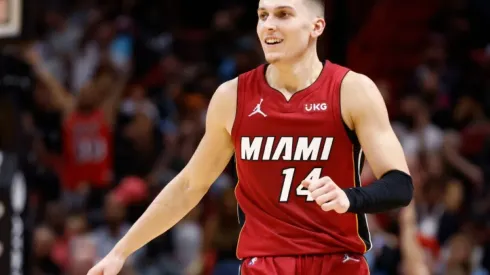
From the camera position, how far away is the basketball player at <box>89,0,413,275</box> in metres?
5.02

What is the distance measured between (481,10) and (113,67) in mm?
4627

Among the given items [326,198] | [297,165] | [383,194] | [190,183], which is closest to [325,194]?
[326,198]

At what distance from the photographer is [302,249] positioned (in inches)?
198

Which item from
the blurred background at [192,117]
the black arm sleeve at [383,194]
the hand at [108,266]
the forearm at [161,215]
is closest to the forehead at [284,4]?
the black arm sleeve at [383,194]

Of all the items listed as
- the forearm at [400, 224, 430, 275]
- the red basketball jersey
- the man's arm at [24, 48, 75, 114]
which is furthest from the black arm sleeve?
the man's arm at [24, 48, 75, 114]

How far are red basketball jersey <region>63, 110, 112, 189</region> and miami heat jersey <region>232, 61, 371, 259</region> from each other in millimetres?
7070

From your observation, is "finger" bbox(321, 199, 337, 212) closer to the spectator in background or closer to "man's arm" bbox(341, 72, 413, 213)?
"man's arm" bbox(341, 72, 413, 213)

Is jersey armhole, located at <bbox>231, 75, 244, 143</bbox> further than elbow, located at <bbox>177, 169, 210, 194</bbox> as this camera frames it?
No

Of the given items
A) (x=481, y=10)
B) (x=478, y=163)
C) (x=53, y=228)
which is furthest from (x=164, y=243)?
(x=481, y=10)

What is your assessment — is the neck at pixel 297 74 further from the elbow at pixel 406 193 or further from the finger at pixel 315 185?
the finger at pixel 315 185

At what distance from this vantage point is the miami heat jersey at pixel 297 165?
505cm

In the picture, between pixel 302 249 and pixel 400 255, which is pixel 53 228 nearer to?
pixel 400 255

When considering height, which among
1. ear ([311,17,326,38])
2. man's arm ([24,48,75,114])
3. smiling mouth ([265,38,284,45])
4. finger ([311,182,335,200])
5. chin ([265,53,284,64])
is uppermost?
ear ([311,17,326,38])

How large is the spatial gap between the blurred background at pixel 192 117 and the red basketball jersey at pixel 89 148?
Result: 0.05 feet
